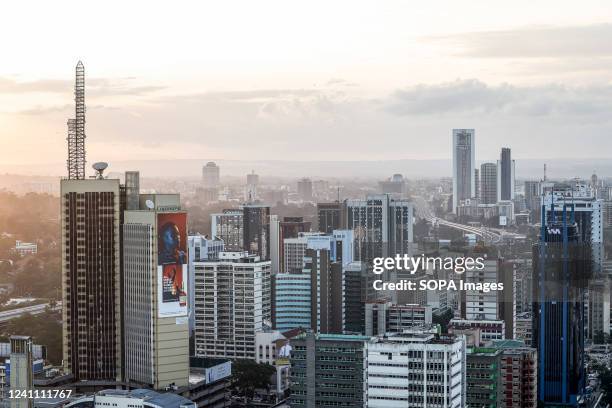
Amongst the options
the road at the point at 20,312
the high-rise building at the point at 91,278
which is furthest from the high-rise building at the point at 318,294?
the high-rise building at the point at 91,278

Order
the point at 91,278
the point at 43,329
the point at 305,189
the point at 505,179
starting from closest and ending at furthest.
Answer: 1. the point at 91,278
2. the point at 43,329
3. the point at 305,189
4. the point at 505,179

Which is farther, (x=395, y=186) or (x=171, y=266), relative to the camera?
(x=395, y=186)

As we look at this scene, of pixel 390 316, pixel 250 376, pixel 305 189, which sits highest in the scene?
pixel 305 189

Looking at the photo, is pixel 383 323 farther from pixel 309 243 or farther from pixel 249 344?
pixel 309 243

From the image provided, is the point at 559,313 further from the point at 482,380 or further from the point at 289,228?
the point at 289,228

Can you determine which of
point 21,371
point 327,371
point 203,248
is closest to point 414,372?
point 327,371

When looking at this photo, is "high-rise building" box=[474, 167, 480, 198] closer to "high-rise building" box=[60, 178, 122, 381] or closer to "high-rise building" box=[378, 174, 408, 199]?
"high-rise building" box=[378, 174, 408, 199]

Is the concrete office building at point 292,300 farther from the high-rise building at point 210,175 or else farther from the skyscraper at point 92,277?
the skyscraper at point 92,277
